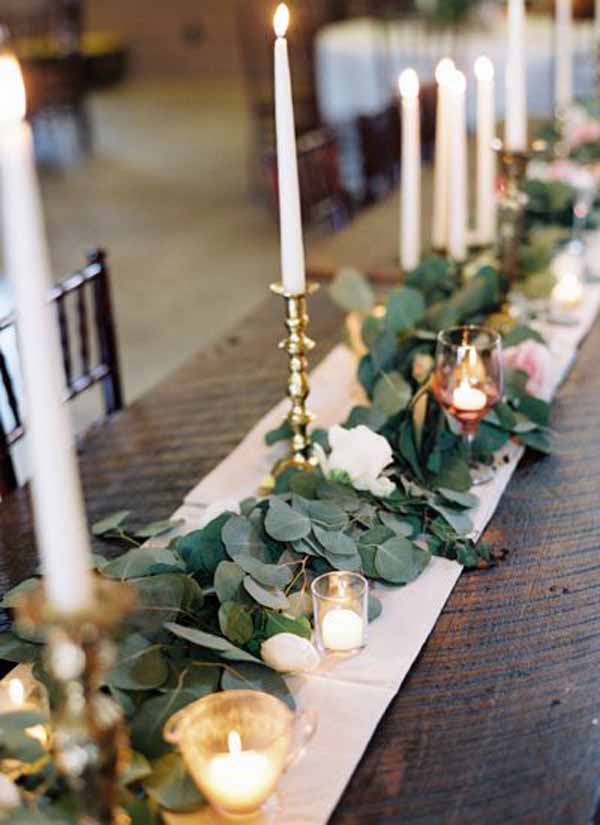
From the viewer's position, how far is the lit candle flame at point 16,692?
3.67ft

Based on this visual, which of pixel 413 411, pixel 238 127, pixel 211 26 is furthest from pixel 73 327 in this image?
pixel 211 26

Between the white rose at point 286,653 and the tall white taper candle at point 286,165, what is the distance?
18.2 inches

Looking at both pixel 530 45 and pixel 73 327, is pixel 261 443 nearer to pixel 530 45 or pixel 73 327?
pixel 73 327

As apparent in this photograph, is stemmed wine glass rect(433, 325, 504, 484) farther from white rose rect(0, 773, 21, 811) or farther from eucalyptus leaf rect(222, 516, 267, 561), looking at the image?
white rose rect(0, 773, 21, 811)

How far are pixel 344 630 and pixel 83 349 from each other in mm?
922

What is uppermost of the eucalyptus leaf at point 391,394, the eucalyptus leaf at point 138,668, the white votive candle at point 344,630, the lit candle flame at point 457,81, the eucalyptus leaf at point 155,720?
the lit candle flame at point 457,81

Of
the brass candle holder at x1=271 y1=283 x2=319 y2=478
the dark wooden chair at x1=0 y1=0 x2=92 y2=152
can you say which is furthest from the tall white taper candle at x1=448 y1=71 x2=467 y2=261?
the dark wooden chair at x1=0 y1=0 x2=92 y2=152

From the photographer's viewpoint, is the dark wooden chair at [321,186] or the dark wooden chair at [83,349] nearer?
the dark wooden chair at [83,349]

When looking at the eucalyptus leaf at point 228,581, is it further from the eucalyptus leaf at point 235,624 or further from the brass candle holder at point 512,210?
the brass candle holder at point 512,210

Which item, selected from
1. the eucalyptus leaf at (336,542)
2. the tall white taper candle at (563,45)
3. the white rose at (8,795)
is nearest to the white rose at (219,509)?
the eucalyptus leaf at (336,542)

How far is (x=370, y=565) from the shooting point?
4.33 ft

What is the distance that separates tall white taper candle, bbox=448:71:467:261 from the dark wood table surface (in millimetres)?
294

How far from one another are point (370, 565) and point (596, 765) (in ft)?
1.24

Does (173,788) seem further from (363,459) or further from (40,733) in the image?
(363,459)
